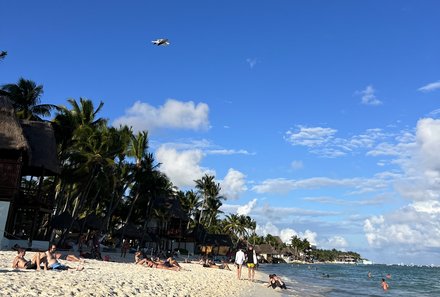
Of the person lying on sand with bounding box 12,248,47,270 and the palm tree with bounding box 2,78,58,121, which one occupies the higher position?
the palm tree with bounding box 2,78,58,121

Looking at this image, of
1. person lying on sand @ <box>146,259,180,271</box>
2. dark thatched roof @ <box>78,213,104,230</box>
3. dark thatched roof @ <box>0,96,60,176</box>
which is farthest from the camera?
dark thatched roof @ <box>78,213,104,230</box>

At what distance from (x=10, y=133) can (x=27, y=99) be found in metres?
11.2

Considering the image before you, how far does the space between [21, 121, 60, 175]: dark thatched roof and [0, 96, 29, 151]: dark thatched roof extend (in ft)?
5.17

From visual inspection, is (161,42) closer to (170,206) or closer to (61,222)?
(61,222)

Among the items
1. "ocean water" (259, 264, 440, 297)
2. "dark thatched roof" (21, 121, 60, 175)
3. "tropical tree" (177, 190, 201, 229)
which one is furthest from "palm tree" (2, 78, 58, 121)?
"tropical tree" (177, 190, 201, 229)

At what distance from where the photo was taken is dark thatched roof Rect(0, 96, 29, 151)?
20.0 metres

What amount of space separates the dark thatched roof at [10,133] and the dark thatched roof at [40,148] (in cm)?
158

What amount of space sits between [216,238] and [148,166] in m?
25.3

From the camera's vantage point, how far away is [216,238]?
62.2 m

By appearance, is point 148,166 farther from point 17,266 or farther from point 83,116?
point 17,266

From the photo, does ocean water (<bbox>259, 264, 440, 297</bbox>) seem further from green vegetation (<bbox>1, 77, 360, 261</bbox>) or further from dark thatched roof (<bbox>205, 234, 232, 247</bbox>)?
green vegetation (<bbox>1, 77, 360, 261</bbox>)

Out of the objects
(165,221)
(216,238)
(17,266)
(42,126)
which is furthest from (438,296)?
(216,238)

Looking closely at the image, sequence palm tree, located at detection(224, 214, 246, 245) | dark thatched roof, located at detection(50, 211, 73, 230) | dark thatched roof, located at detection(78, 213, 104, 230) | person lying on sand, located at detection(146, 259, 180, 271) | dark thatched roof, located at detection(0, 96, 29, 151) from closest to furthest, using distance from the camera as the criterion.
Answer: dark thatched roof, located at detection(0, 96, 29, 151) < person lying on sand, located at detection(146, 259, 180, 271) < dark thatched roof, located at detection(50, 211, 73, 230) < dark thatched roof, located at detection(78, 213, 104, 230) < palm tree, located at detection(224, 214, 246, 245)

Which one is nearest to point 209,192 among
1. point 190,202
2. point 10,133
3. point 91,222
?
point 190,202
